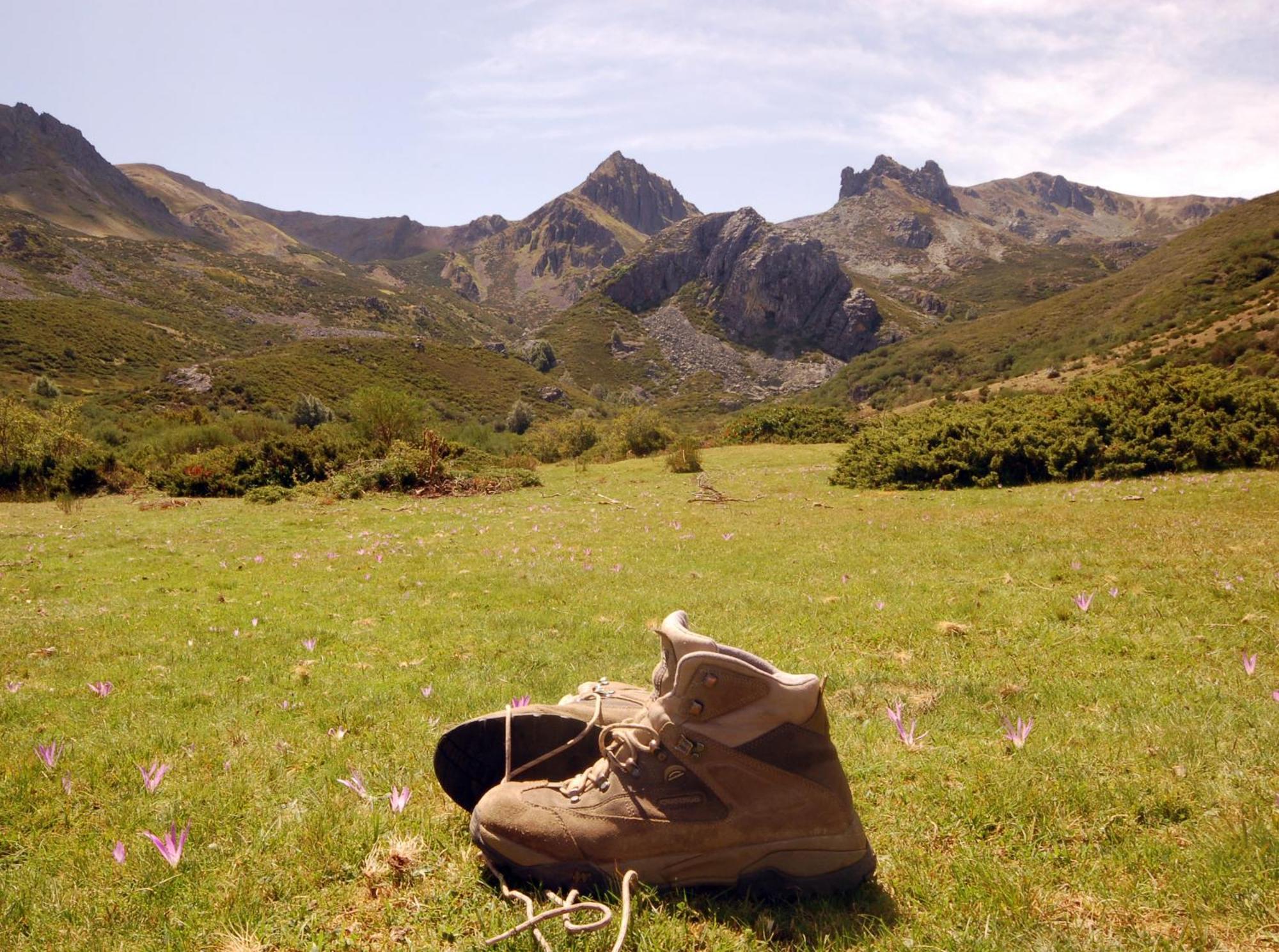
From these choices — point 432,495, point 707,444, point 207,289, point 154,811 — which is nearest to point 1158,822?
point 154,811

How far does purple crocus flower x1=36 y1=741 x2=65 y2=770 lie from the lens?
152 inches

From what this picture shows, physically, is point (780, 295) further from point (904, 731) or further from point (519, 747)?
point (519, 747)

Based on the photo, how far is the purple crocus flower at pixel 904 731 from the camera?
3848mm

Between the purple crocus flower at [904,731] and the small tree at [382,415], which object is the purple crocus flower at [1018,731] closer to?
the purple crocus flower at [904,731]

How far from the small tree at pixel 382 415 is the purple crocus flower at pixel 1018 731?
1295 inches

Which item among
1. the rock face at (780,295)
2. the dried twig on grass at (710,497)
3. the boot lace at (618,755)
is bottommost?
the dried twig on grass at (710,497)

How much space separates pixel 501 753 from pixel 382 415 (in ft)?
111

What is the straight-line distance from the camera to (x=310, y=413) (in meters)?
68.9

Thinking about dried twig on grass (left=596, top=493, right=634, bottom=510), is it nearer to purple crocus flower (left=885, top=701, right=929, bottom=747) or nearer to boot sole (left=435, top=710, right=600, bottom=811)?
purple crocus flower (left=885, top=701, right=929, bottom=747)

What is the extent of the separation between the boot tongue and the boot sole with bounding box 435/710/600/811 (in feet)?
1.79

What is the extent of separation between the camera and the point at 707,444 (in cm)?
4475

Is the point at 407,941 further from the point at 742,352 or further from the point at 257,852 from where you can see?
the point at 742,352

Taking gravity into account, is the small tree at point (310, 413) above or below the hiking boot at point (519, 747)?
below

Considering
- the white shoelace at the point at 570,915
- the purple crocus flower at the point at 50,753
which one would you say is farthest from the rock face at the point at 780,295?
the white shoelace at the point at 570,915
